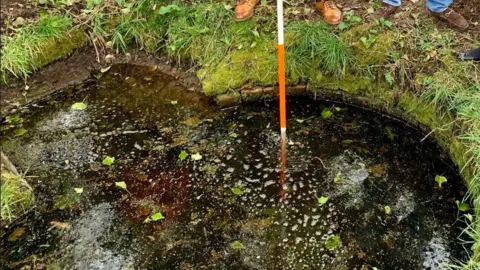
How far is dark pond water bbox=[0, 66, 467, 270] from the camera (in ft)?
12.3

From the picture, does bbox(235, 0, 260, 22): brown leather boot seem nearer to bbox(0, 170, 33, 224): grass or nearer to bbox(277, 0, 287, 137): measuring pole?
bbox(277, 0, 287, 137): measuring pole

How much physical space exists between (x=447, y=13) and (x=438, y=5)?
0.63 feet

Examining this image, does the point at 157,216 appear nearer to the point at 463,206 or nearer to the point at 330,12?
the point at 463,206

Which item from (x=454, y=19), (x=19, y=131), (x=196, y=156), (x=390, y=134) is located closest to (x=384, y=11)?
(x=454, y=19)

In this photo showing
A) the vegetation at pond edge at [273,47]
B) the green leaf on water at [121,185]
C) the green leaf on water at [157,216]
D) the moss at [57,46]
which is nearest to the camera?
the green leaf on water at [157,216]

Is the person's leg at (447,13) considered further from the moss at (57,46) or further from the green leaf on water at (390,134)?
the moss at (57,46)

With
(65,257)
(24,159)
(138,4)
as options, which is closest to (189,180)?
(65,257)

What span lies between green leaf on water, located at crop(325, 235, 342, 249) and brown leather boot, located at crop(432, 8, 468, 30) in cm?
245

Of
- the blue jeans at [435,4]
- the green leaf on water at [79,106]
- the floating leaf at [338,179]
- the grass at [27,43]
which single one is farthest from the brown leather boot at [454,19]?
the grass at [27,43]

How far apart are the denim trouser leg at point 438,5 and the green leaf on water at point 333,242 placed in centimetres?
243

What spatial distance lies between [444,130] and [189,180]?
215cm

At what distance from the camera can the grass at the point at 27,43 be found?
5105mm

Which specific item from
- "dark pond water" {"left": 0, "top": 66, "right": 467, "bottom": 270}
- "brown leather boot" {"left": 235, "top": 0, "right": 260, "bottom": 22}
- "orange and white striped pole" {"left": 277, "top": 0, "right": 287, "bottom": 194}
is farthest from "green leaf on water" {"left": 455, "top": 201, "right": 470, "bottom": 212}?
"brown leather boot" {"left": 235, "top": 0, "right": 260, "bottom": 22}

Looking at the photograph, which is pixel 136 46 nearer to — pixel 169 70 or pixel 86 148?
pixel 169 70
